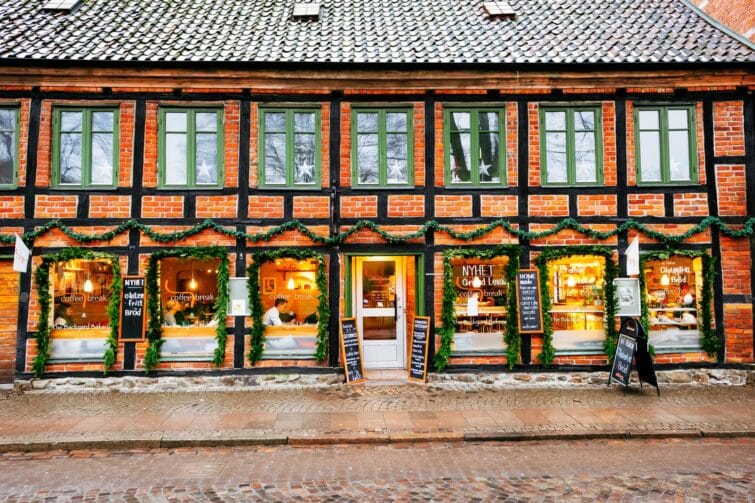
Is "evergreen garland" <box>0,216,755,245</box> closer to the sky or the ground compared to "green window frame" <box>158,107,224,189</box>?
closer to the ground

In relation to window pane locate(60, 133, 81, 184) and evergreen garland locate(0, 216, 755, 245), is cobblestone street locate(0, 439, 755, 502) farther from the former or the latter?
window pane locate(60, 133, 81, 184)

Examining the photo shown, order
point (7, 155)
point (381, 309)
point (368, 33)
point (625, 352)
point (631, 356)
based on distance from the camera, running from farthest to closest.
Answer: point (368, 33) < point (381, 309) < point (7, 155) < point (625, 352) < point (631, 356)

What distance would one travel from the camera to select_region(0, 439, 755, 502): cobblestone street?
207 inches

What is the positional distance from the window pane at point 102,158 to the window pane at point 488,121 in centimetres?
725

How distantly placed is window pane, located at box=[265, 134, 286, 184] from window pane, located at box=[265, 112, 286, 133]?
6 cm

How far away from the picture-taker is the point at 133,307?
376 inches

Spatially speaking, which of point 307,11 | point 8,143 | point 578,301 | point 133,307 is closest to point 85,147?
point 8,143

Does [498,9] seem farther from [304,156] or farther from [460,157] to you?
[304,156]

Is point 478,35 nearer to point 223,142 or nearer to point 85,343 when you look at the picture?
point 223,142

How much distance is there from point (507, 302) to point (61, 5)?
11604mm

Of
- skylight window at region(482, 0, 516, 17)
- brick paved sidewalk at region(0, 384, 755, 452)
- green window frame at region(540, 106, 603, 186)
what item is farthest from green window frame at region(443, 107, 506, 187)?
brick paved sidewalk at region(0, 384, 755, 452)

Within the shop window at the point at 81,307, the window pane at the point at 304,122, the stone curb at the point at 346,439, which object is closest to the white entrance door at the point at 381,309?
the window pane at the point at 304,122

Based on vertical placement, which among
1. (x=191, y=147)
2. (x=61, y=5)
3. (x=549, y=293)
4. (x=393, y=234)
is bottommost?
(x=549, y=293)

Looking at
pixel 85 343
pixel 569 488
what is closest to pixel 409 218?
pixel 569 488
